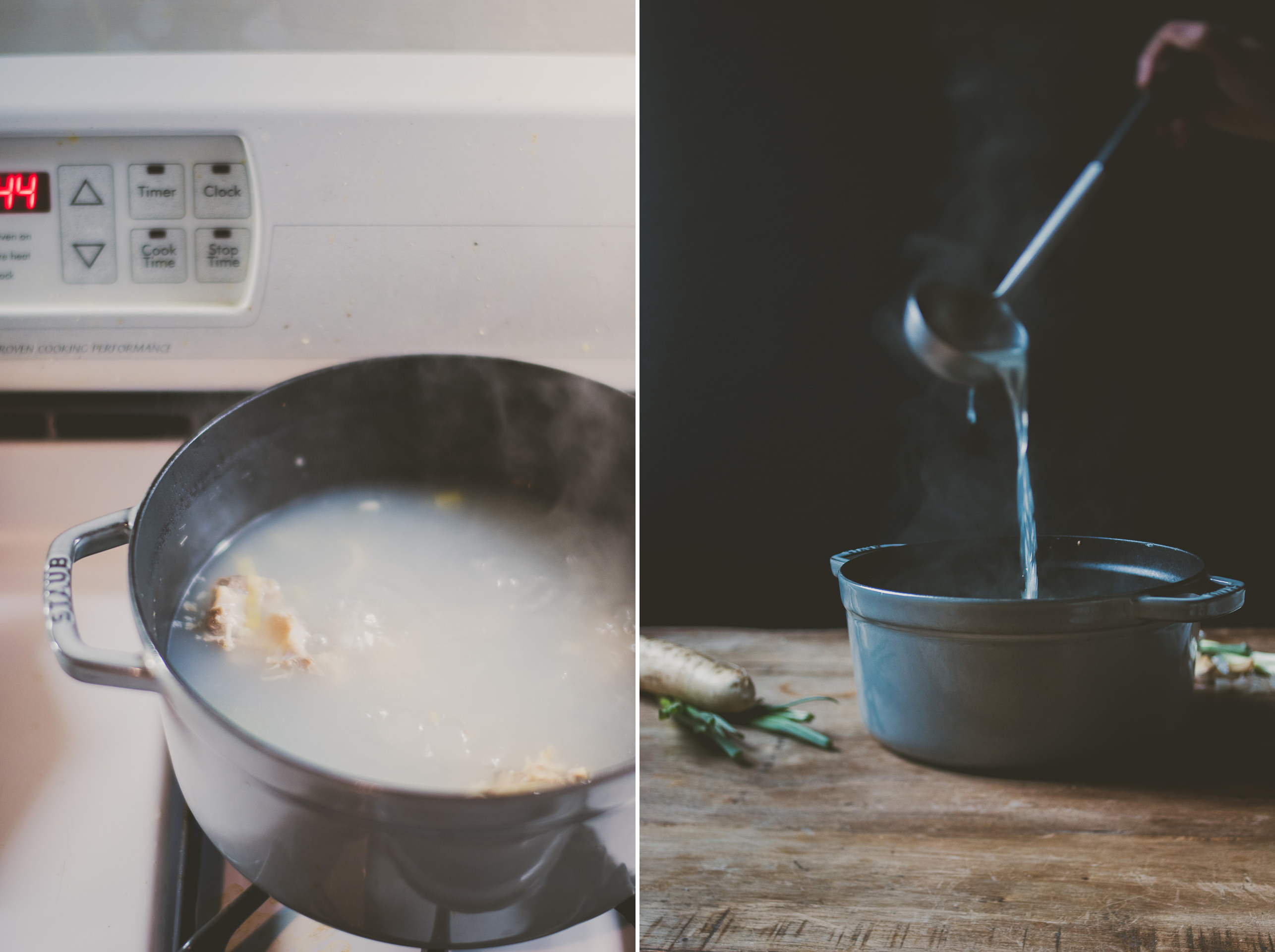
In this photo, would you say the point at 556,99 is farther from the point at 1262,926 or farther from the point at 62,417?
the point at 1262,926

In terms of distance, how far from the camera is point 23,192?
0.38 m

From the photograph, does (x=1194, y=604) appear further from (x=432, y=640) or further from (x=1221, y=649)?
(x=432, y=640)

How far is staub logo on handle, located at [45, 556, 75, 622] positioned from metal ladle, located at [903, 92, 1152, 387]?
1.31ft

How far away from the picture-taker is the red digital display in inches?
14.9

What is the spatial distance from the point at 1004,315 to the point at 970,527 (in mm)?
108

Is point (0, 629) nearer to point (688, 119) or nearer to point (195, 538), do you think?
point (195, 538)

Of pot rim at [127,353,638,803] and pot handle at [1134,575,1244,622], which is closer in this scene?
pot rim at [127,353,638,803]

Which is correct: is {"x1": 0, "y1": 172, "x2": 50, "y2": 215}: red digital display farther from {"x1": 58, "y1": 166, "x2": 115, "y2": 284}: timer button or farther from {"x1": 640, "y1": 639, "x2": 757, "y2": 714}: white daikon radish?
{"x1": 640, "y1": 639, "x2": 757, "y2": 714}: white daikon radish

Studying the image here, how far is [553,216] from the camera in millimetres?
386

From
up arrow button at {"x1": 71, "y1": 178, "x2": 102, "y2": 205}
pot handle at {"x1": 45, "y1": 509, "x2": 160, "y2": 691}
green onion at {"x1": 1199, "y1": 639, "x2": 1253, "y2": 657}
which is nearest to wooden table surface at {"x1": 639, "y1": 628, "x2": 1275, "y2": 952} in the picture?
green onion at {"x1": 1199, "y1": 639, "x2": 1253, "y2": 657}

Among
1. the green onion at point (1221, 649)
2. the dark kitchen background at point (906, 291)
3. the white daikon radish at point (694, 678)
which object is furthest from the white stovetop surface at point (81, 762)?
the green onion at point (1221, 649)

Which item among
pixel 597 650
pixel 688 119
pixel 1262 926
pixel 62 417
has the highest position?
pixel 688 119

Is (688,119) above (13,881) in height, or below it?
above

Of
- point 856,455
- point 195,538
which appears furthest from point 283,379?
point 856,455
